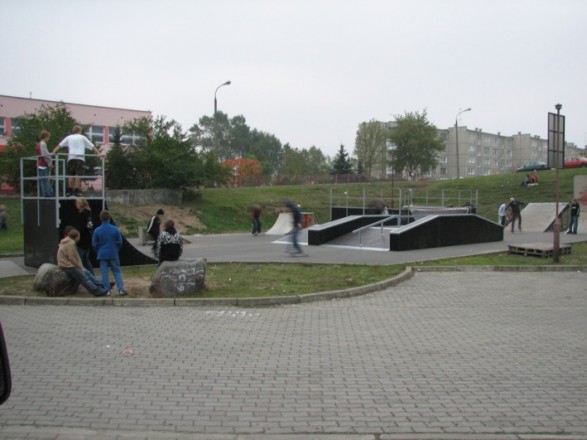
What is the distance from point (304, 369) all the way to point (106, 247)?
5711 mm

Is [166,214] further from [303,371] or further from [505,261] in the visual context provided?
[303,371]

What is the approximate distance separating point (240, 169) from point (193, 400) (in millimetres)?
77479

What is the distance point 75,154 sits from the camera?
1341cm

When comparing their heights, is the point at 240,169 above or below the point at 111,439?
above

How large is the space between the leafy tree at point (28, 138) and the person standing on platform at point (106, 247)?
19708mm

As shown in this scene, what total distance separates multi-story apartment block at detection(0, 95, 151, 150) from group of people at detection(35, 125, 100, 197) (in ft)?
114

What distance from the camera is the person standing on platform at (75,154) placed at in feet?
44.0

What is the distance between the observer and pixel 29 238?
14891mm

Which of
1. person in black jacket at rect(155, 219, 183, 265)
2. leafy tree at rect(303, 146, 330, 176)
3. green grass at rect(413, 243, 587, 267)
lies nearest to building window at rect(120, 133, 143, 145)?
green grass at rect(413, 243, 587, 267)

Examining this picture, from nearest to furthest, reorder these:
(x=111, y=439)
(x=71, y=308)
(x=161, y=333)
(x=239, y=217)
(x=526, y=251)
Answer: (x=111, y=439) < (x=161, y=333) < (x=71, y=308) < (x=526, y=251) < (x=239, y=217)

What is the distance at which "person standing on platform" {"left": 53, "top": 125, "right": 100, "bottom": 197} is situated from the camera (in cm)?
1341

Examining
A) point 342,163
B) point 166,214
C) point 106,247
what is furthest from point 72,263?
point 342,163

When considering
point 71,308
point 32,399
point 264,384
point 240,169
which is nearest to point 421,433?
point 264,384

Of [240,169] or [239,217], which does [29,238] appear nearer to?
[239,217]
